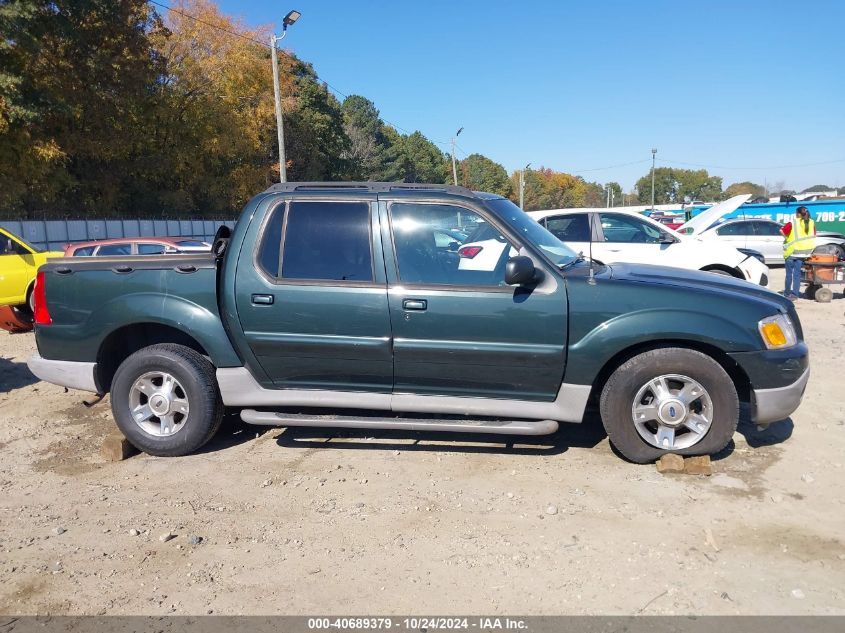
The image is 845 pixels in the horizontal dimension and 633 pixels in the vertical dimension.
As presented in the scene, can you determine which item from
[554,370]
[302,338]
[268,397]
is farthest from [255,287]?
[554,370]

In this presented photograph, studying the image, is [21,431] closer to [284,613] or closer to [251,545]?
[251,545]

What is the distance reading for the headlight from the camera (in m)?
4.13

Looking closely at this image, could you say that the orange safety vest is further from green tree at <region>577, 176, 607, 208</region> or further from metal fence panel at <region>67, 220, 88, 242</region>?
green tree at <region>577, 176, 607, 208</region>

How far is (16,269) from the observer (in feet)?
34.4

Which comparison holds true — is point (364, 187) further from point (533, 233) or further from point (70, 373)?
point (70, 373)

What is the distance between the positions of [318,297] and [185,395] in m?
1.27

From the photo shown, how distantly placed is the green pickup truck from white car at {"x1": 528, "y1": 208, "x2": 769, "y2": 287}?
5188 millimetres

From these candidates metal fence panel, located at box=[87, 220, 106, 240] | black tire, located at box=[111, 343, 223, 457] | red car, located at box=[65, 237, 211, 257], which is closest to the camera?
black tire, located at box=[111, 343, 223, 457]

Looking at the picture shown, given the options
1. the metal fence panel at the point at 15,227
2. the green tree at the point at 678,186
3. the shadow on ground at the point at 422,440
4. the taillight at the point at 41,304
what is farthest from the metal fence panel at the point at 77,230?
the green tree at the point at 678,186

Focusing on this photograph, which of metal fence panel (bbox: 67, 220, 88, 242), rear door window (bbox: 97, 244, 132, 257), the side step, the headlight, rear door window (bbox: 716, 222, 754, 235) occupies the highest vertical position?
metal fence panel (bbox: 67, 220, 88, 242)

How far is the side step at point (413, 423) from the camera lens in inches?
167

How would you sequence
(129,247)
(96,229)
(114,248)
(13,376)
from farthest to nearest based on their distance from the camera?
(96,229)
(129,247)
(114,248)
(13,376)

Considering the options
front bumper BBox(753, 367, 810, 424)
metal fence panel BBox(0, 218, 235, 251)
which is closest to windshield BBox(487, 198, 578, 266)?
front bumper BBox(753, 367, 810, 424)

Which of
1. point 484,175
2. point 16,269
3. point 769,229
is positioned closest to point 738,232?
point 769,229
